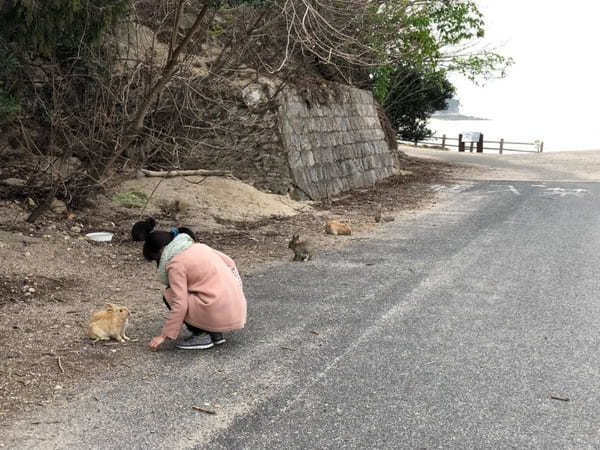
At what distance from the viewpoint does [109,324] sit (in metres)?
5.88

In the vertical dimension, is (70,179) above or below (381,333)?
above

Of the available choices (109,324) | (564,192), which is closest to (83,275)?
(109,324)

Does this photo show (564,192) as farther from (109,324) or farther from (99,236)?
(109,324)

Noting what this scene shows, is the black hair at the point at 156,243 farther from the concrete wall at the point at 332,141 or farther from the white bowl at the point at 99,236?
the concrete wall at the point at 332,141

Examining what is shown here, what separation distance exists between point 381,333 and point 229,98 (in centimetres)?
963

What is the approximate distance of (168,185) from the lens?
13.2 m

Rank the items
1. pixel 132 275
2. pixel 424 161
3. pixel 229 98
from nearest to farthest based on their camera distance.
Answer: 1. pixel 132 275
2. pixel 229 98
3. pixel 424 161

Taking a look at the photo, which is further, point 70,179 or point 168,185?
point 168,185

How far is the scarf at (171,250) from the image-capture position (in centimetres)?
554

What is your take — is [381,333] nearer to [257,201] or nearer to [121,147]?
[121,147]

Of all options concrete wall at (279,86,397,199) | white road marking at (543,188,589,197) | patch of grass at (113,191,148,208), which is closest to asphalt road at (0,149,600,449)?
patch of grass at (113,191,148,208)

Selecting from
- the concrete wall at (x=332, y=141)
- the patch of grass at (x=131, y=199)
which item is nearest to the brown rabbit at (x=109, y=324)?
the patch of grass at (x=131, y=199)

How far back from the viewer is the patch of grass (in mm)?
12234

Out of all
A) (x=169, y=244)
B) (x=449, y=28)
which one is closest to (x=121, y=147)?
(x=169, y=244)
